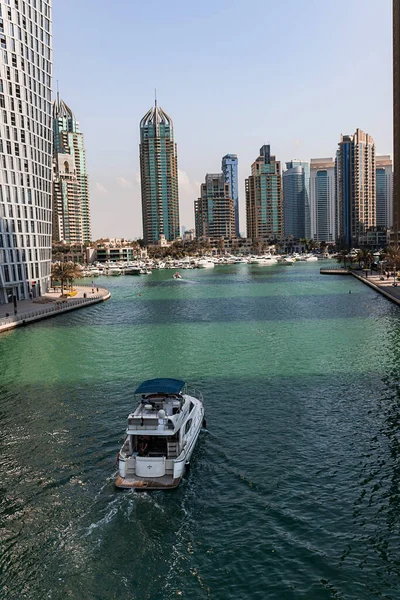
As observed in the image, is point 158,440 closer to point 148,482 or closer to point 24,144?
point 148,482

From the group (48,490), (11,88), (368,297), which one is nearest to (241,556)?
(48,490)

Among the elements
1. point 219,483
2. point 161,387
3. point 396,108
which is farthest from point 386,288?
point 396,108

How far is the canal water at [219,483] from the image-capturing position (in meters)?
18.9

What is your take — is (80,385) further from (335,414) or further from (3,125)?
(3,125)

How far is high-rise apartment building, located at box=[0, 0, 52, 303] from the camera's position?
94188 millimetres

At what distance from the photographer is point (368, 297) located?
333 ft

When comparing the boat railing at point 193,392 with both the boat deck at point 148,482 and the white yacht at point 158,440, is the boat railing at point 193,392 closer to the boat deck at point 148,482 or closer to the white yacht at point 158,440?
the white yacht at point 158,440

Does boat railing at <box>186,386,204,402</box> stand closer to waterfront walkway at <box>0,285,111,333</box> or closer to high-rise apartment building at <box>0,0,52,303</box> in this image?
waterfront walkway at <box>0,285,111,333</box>

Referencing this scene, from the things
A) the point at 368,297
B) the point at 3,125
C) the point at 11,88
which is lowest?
the point at 368,297

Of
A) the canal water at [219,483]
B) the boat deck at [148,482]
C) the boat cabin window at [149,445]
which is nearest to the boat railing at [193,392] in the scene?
the canal water at [219,483]

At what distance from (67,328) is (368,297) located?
182ft

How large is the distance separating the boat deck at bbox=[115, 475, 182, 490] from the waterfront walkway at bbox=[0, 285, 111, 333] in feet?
162

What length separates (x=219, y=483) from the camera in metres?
25.1

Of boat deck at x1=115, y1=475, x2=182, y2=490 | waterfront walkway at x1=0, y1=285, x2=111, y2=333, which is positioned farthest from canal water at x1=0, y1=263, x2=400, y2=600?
waterfront walkway at x1=0, y1=285, x2=111, y2=333
